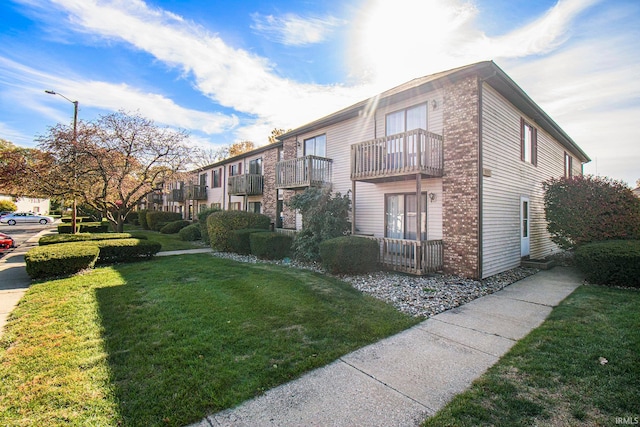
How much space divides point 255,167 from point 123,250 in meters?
10.8

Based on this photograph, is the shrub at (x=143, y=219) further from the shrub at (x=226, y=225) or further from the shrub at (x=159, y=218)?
the shrub at (x=226, y=225)

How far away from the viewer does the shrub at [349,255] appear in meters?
8.70

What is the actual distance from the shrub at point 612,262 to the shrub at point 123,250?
14290 mm

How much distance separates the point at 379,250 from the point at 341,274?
1497 mm

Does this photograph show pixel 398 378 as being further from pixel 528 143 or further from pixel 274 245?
pixel 528 143

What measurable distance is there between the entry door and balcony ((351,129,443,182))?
15.0ft

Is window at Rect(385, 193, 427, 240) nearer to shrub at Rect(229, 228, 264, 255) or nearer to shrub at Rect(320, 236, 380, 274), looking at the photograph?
shrub at Rect(320, 236, 380, 274)

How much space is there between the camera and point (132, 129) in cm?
1359

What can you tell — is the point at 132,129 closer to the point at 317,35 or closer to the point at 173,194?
the point at 317,35

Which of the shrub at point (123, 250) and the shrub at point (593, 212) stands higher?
the shrub at point (593, 212)

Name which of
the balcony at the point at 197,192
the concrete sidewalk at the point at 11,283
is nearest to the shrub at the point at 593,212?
the concrete sidewalk at the point at 11,283

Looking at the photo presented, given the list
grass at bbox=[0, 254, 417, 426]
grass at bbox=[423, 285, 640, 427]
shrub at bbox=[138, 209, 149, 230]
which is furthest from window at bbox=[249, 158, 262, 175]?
grass at bbox=[423, 285, 640, 427]

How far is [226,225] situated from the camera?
1423 centimetres

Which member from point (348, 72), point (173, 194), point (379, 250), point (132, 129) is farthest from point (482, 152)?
point (173, 194)
